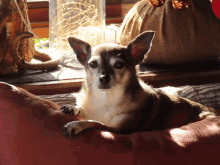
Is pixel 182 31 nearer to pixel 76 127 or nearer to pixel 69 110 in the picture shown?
pixel 69 110

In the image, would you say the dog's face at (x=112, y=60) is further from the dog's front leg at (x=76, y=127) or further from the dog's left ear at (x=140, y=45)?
the dog's front leg at (x=76, y=127)

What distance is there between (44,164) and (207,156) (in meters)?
0.40

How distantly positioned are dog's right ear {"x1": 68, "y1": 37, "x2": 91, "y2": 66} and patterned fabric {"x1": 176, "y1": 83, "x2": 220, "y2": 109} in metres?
0.52

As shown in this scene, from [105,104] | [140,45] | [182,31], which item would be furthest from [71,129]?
[182,31]

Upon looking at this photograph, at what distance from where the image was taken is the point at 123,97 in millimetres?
993

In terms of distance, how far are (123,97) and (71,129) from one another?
0.98 feet

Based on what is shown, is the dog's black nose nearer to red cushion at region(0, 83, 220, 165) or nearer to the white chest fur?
the white chest fur

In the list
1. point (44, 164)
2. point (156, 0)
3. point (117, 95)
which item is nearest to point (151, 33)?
point (117, 95)

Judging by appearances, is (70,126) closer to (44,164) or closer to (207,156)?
(44,164)

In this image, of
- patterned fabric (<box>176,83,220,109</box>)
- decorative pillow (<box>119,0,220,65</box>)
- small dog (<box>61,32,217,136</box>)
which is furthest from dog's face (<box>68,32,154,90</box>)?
decorative pillow (<box>119,0,220,65</box>)

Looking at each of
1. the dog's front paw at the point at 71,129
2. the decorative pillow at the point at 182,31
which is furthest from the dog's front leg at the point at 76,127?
the decorative pillow at the point at 182,31

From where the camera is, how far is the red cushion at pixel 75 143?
0.71 metres

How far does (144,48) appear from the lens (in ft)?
3.28

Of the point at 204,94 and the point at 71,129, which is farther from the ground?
the point at 71,129
